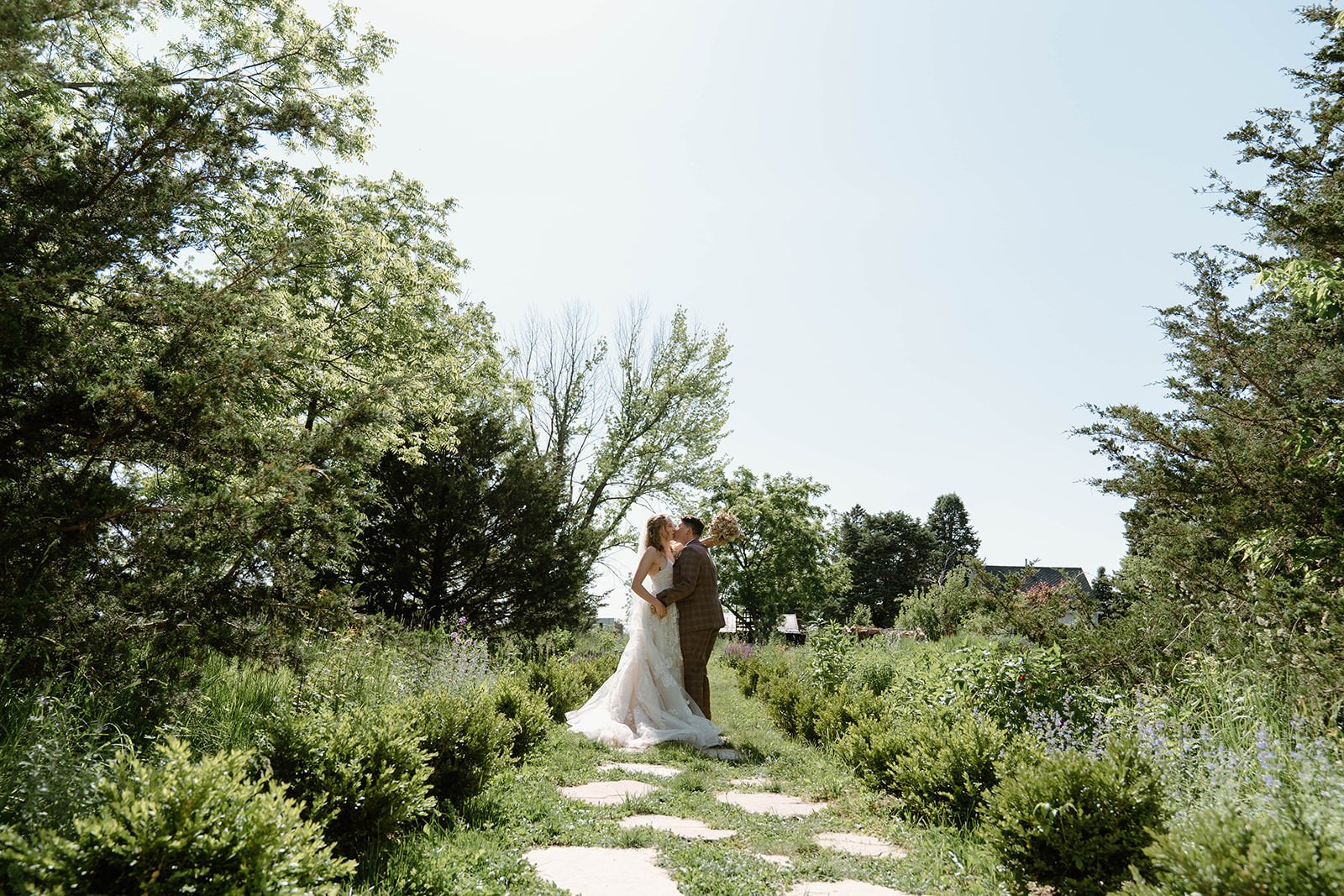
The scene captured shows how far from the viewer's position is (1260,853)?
2062 mm

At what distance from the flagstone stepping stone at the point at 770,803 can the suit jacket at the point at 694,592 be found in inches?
107

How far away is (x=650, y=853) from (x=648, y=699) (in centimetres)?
398

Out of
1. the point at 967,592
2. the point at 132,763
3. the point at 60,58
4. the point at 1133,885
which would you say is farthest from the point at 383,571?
the point at 1133,885

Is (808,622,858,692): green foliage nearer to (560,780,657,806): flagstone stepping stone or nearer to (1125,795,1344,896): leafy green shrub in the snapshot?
(560,780,657,806): flagstone stepping stone

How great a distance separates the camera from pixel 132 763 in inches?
90.8

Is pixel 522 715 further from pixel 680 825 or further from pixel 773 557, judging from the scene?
pixel 773 557

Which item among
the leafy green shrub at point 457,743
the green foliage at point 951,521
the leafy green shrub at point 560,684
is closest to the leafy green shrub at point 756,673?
the leafy green shrub at point 560,684

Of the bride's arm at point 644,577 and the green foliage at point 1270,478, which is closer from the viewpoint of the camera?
the green foliage at point 1270,478

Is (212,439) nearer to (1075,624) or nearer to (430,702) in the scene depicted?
(430,702)

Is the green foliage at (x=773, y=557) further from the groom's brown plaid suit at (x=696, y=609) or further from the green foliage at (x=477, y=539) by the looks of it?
the groom's brown plaid suit at (x=696, y=609)

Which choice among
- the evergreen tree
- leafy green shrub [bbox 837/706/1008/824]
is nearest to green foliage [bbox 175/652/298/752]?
leafy green shrub [bbox 837/706/1008/824]

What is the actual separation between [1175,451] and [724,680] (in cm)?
1027

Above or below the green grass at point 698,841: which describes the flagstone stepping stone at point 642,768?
below

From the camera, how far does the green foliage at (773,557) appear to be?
2966 centimetres
